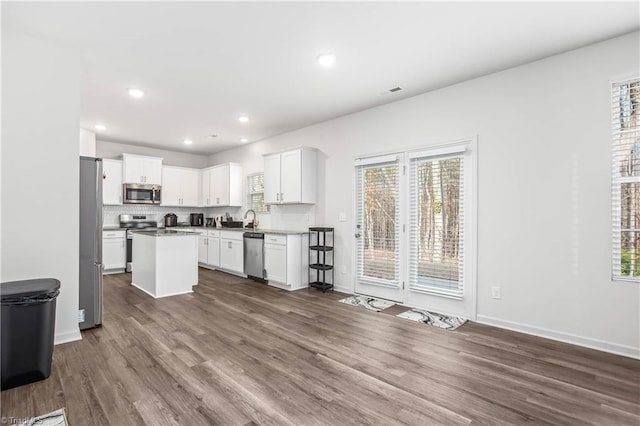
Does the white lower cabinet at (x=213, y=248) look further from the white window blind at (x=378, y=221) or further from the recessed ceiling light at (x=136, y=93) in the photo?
the white window blind at (x=378, y=221)

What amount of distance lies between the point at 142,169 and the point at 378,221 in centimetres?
528

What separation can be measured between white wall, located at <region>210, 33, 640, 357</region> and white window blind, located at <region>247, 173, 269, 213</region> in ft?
12.1

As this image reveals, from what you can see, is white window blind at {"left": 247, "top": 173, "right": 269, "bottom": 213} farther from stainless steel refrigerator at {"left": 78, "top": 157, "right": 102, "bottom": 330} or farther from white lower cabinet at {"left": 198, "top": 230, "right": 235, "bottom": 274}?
stainless steel refrigerator at {"left": 78, "top": 157, "right": 102, "bottom": 330}

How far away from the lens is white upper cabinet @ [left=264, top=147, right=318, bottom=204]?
5.18 meters

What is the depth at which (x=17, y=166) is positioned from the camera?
265cm

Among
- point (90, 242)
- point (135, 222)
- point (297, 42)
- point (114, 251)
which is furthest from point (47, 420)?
point (135, 222)

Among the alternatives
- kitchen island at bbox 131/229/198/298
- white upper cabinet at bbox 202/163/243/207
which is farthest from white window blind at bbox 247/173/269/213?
kitchen island at bbox 131/229/198/298

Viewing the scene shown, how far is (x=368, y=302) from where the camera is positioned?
14.2 feet

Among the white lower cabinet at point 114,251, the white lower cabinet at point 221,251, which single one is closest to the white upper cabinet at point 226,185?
the white lower cabinet at point 221,251

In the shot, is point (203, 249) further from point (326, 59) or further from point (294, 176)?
point (326, 59)

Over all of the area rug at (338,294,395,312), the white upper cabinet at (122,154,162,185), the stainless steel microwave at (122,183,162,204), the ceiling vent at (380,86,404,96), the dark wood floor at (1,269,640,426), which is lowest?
the area rug at (338,294,395,312)

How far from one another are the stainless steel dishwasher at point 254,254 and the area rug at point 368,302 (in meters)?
1.75

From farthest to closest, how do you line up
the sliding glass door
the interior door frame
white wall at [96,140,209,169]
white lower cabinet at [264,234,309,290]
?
1. white wall at [96,140,209,169]
2. white lower cabinet at [264,234,309,290]
3. the sliding glass door
4. the interior door frame

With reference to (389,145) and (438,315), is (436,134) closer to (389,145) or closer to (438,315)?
(389,145)
